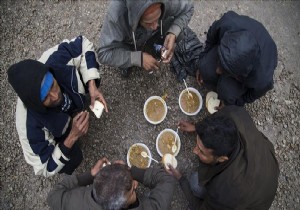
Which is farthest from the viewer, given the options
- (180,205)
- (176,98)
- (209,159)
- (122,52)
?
(176,98)

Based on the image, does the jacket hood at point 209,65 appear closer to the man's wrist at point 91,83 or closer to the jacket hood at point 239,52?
the jacket hood at point 239,52

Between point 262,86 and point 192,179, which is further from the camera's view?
point 192,179

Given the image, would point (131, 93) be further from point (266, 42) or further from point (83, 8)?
point (266, 42)

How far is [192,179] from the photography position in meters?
3.26

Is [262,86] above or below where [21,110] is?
above

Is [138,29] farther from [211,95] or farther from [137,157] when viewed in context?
[137,157]

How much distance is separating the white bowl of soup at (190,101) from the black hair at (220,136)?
113 cm

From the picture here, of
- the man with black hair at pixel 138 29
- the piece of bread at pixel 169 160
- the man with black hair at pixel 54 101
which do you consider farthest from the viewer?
the piece of bread at pixel 169 160

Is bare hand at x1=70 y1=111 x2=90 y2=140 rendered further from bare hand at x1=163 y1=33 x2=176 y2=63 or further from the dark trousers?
bare hand at x1=163 y1=33 x2=176 y2=63

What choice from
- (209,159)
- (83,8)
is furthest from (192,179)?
(83,8)

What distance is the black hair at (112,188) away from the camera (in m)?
2.21

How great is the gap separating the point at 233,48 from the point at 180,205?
1.86m

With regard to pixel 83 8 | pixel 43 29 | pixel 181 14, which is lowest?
pixel 43 29

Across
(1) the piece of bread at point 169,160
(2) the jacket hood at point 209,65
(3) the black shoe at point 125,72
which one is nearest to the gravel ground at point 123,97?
(3) the black shoe at point 125,72
